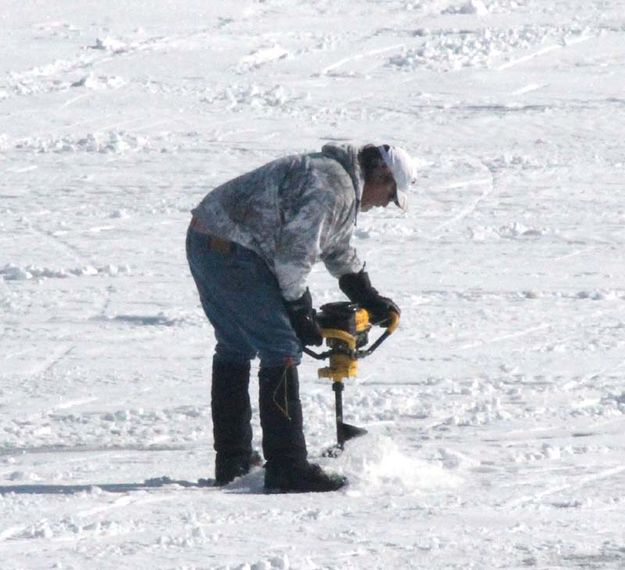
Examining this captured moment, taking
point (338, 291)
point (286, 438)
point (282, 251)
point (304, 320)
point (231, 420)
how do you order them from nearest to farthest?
point (282, 251) → point (304, 320) → point (286, 438) → point (231, 420) → point (338, 291)

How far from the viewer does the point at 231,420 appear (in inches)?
218

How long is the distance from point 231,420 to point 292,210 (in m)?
0.90

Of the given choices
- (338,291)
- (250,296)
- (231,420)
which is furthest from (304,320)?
(338,291)

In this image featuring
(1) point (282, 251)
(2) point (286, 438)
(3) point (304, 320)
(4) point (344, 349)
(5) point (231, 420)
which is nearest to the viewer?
(1) point (282, 251)

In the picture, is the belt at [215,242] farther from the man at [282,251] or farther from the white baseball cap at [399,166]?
the white baseball cap at [399,166]

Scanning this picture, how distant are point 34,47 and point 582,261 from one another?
10.9 metres

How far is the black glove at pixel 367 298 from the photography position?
5543mm

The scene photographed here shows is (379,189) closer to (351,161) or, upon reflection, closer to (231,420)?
(351,161)

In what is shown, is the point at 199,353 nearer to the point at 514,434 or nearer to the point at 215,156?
the point at 514,434

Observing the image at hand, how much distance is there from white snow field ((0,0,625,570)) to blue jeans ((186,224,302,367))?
495 mm

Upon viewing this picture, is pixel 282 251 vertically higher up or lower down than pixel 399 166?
lower down

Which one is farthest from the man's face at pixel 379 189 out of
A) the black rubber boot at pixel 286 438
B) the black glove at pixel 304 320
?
the black rubber boot at pixel 286 438

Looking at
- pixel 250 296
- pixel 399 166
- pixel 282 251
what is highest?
pixel 399 166

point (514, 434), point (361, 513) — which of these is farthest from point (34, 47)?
point (361, 513)
